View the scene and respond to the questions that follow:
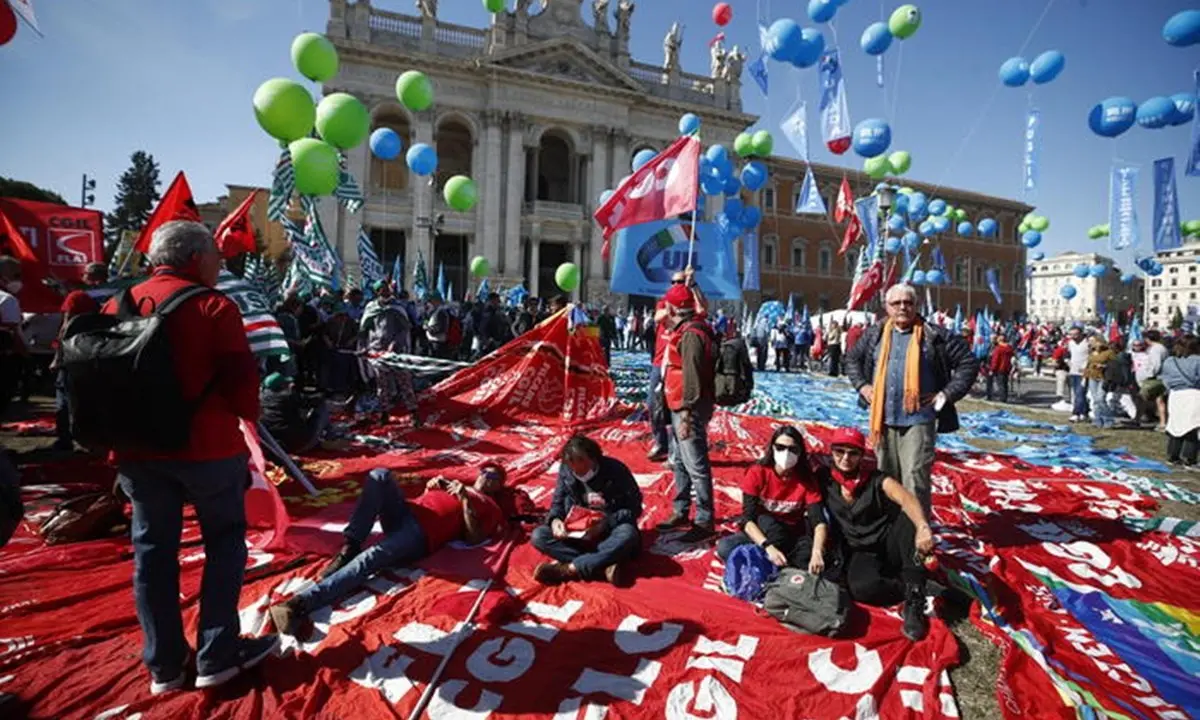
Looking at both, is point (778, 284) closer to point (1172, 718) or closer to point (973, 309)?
point (973, 309)

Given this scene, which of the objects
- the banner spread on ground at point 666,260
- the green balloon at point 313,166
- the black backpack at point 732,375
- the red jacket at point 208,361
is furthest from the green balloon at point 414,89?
the red jacket at point 208,361

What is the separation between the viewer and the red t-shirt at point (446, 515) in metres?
3.94

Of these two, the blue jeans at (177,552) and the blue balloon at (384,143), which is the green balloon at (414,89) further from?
the blue jeans at (177,552)

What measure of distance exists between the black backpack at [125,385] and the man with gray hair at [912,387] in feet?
13.3

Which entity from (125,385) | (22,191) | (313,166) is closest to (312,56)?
(313,166)

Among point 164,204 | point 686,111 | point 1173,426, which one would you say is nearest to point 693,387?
point 164,204

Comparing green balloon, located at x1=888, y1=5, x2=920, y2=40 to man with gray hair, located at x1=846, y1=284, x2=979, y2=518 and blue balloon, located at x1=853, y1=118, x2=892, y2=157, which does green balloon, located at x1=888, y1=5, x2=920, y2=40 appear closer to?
blue balloon, located at x1=853, y1=118, x2=892, y2=157

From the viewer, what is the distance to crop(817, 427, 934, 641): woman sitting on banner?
130 inches

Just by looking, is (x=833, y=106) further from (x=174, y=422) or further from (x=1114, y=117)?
(x=174, y=422)

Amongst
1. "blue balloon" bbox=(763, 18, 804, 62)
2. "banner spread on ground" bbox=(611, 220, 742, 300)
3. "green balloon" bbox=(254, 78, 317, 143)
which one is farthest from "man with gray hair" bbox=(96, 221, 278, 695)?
"blue balloon" bbox=(763, 18, 804, 62)

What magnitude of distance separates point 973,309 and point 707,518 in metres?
59.0

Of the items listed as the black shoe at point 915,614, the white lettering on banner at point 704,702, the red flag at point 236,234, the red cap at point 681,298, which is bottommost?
the white lettering on banner at point 704,702

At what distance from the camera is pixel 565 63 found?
110 feet

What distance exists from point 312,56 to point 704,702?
38.8ft
